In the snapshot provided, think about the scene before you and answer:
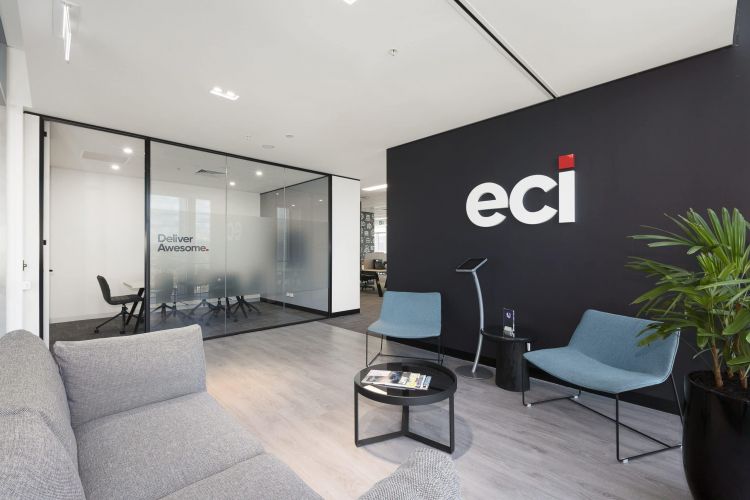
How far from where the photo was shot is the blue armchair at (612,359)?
2.34 m

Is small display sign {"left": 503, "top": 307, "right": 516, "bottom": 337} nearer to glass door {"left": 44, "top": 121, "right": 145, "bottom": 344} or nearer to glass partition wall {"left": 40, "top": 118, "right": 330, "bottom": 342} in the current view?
glass partition wall {"left": 40, "top": 118, "right": 330, "bottom": 342}

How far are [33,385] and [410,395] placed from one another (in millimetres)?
1829

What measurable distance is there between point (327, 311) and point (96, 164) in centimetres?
461

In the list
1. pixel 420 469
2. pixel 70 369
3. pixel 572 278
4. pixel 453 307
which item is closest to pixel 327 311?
pixel 453 307

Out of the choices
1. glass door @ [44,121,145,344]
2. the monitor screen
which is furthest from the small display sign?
glass door @ [44,121,145,344]

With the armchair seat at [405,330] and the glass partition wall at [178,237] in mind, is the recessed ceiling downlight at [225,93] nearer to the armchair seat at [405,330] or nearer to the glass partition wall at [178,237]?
the glass partition wall at [178,237]

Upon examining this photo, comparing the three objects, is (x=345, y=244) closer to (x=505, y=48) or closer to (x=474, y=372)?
(x=474, y=372)

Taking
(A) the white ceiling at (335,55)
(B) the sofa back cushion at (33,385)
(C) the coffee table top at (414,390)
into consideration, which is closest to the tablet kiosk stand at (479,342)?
(C) the coffee table top at (414,390)

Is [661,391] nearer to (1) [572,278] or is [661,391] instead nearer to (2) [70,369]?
(1) [572,278]

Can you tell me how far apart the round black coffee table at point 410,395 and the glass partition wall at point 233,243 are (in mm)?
3428

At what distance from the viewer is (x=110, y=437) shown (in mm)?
1595

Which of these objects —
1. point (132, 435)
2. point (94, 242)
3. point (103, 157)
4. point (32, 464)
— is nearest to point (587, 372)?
point (132, 435)

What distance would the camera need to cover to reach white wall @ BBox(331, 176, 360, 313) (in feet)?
22.3

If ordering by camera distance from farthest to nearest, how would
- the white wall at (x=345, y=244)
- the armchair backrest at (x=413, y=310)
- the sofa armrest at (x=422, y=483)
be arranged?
the white wall at (x=345, y=244), the armchair backrest at (x=413, y=310), the sofa armrest at (x=422, y=483)
